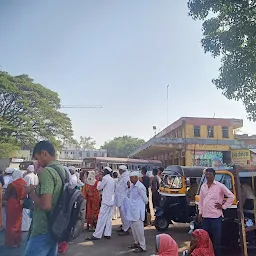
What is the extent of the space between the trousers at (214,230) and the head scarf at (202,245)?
338 millimetres

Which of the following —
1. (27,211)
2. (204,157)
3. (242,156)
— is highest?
(204,157)

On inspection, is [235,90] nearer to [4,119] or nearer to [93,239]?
[93,239]

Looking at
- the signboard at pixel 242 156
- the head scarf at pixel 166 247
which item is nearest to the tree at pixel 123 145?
the signboard at pixel 242 156

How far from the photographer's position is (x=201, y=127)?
29.1m

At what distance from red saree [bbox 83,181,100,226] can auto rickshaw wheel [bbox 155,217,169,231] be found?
178 centimetres

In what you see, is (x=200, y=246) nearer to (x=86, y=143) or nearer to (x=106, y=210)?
(x=106, y=210)

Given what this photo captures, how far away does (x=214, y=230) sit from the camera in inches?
190

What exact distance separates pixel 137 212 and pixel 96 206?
8.95ft


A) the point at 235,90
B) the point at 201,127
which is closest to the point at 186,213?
the point at 235,90

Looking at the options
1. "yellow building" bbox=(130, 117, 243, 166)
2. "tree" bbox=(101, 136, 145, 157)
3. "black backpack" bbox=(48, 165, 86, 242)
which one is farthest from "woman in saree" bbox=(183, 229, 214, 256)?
"tree" bbox=(101, 136, 145, 157)

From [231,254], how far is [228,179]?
Result: 1508mm

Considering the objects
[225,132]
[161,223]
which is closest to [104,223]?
[161,223]

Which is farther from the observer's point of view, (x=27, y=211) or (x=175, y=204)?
(x=175, y=204)

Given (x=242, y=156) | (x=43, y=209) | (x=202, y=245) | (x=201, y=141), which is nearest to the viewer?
(x=43, y=209)
